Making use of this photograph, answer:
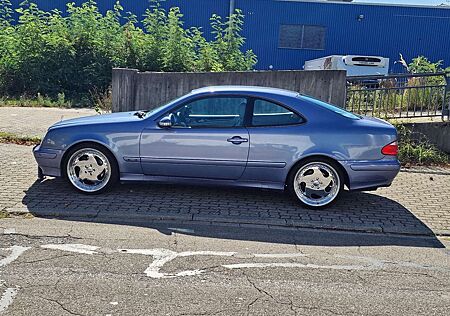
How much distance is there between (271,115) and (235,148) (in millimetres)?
667

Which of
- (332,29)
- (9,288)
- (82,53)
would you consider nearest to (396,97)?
(9,288)

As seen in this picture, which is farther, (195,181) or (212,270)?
(195,181)

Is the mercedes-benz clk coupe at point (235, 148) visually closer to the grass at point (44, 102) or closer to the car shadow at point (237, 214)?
the car shadow at point (237, 214)

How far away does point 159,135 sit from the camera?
6.00m

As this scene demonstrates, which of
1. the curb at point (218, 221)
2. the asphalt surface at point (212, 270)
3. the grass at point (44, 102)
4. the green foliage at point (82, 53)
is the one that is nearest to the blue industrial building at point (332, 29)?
the green foliage at point (82, 53)

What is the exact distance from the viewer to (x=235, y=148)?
19.5ft

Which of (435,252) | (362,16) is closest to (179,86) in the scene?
(435,252)

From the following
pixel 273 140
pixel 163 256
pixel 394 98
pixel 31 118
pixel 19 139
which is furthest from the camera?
pixel 31 118

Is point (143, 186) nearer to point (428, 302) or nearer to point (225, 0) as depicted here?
point (428, 302)

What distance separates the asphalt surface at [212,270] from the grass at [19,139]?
15.4 ft

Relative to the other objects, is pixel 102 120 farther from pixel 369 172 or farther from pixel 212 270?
pixel 369 172

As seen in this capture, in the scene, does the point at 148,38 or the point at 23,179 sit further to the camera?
the point at 148,38

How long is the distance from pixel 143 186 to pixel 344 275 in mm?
3528

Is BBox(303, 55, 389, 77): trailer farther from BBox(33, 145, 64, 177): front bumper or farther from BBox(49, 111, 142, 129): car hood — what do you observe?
BBox(33, 145, 64, 177): front bumper
